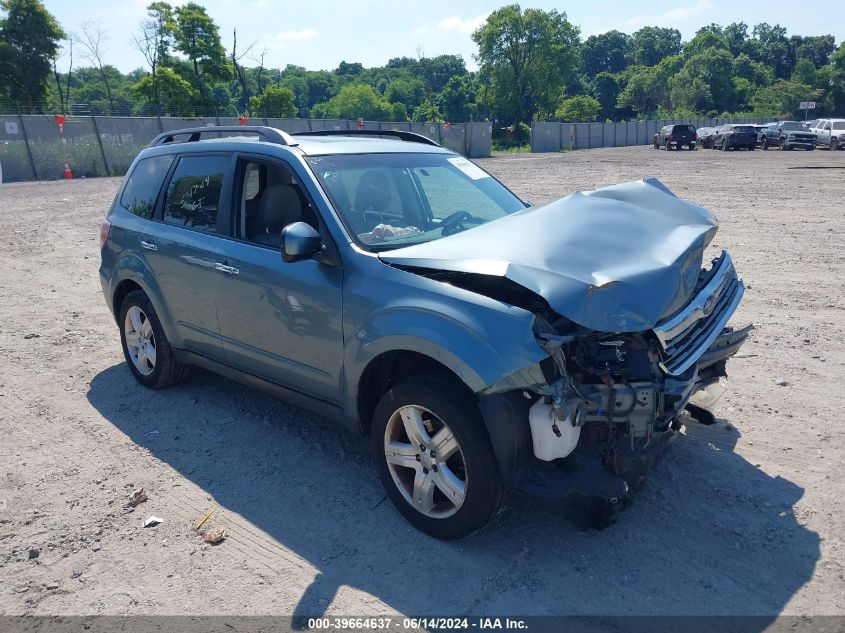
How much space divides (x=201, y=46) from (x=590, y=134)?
123ft

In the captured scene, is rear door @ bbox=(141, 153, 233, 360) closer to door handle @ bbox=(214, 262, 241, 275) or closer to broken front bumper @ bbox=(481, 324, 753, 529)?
door handle @ bbox=(214, 262, 241, 275)

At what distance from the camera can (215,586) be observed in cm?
319

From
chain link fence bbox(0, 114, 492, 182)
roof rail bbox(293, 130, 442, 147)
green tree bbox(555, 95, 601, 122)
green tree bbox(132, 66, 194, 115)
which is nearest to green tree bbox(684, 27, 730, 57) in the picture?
green tree bbox(555, 95, 601, 122)

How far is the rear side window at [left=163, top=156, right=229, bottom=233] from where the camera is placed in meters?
4.74

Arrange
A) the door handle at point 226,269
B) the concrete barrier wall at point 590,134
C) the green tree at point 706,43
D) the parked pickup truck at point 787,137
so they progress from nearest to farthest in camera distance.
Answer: the door handle at point 226,269, the parked pickup truck at point 787,137, the concrete barrier wall at point 590,134, the green tree at point 706,43

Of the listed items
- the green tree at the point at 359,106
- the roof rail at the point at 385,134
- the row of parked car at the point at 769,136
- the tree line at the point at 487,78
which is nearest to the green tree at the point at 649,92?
the tree line at the point at 487,78

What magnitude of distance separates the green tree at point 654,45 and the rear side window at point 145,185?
177472 mm

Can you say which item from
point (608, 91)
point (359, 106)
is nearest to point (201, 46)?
point (359, 106)

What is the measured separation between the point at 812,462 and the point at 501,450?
2.18 metres

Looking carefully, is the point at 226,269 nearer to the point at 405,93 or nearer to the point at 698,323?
the point at 698,323

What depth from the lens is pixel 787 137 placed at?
41125mm

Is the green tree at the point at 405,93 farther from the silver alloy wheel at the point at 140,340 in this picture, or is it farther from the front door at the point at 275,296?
the front door at the point at 275,296

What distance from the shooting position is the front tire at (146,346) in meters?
5.31

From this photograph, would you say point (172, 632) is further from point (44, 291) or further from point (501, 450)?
point (44, 291)
